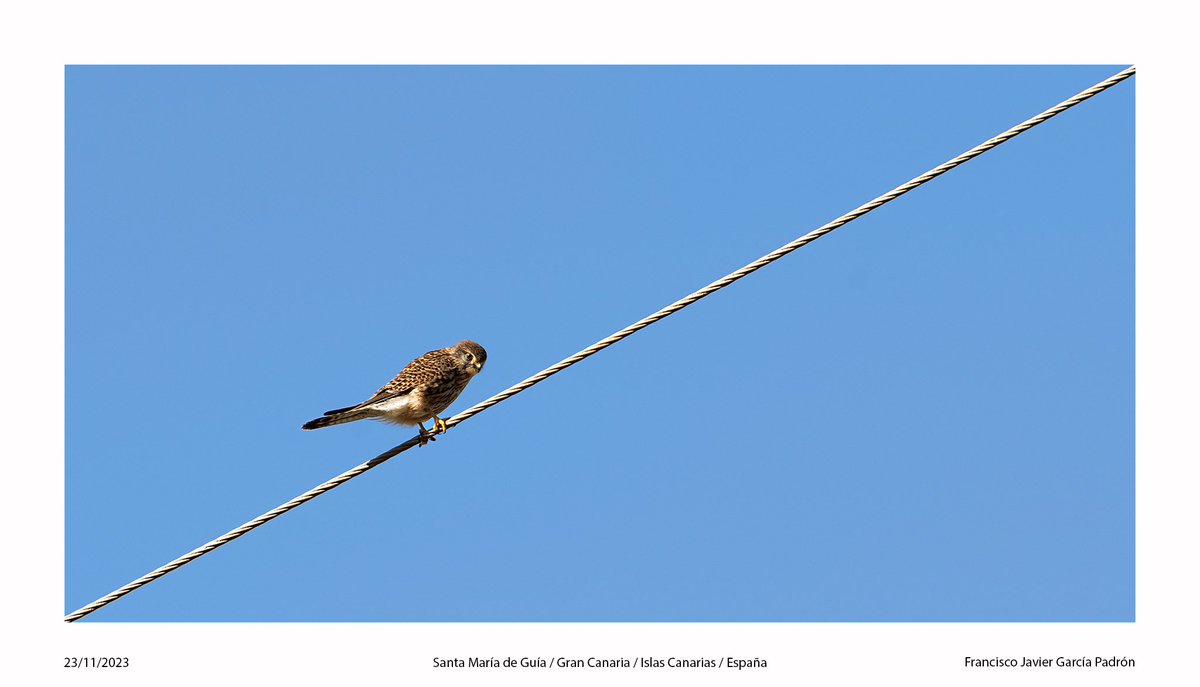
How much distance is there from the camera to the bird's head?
10461mm

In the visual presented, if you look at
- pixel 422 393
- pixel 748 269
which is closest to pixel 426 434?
pixel 422 393

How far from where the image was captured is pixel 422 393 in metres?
9.74

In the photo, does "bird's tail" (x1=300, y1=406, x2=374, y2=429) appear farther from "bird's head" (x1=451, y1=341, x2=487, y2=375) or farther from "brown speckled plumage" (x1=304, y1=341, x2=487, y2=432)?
"bird's head" (x1=451, y1=341, x2=487, y2=375)

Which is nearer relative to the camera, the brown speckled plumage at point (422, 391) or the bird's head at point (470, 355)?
the brown speckled plumage at point (422, 391)

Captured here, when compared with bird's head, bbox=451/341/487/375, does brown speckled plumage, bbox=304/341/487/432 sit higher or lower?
lower

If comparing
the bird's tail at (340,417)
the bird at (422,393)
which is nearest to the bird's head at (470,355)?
the bird at (422,393)

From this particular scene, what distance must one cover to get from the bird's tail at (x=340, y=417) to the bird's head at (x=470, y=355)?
1.21 metres

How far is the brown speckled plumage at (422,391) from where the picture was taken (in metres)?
9.38

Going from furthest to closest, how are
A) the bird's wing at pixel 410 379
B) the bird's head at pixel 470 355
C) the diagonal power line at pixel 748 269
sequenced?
1. the bird's head at pixel 470 355
2. the bird's wing at pixel 410 379
3. the diagonal power line at pixel 748 269

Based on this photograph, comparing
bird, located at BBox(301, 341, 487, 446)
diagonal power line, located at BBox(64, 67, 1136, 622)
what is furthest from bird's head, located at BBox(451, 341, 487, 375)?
diagonal power line, located at BBox(64, 67, 1136, 622)

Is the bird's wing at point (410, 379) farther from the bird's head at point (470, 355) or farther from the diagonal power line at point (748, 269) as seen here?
the diagonal power line at point (748, 269)
